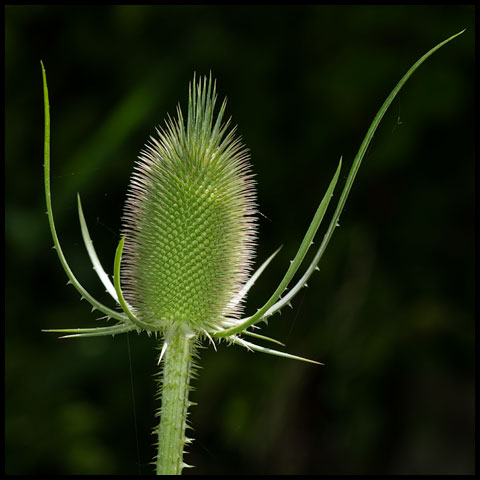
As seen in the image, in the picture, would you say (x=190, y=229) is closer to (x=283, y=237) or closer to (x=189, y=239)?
(x=189, y=239)

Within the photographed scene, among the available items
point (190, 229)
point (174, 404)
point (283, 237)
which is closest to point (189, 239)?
point (190, 229)

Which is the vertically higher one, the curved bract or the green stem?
the curved bract

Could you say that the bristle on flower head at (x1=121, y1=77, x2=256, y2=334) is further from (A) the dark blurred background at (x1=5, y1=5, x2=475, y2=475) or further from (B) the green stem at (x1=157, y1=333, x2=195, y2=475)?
(A) the dark blurred background at (x1=5, y1=5, x2=475, y2=475)

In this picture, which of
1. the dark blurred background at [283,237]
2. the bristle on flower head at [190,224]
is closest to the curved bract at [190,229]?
the bristle on flower head at [190,224]

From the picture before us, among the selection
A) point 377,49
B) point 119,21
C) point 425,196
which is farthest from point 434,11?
point 119,21

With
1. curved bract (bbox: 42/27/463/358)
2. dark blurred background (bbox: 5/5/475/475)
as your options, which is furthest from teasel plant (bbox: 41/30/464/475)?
dark blurred background (bbox: 5/5/475/475)

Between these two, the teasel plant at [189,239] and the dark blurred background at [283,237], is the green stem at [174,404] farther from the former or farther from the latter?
the dark blurred background at [283,237]

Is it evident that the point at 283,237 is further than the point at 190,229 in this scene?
Yes
